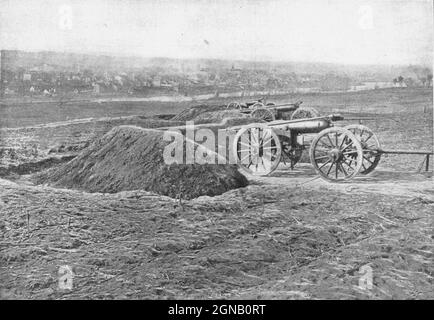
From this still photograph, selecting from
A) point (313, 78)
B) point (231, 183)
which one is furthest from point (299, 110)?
point (231, 183)

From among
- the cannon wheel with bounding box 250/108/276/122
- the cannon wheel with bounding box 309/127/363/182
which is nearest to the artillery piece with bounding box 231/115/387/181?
the cannon wheel with bounding box 309/127/363/182

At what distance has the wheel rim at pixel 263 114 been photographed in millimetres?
6898

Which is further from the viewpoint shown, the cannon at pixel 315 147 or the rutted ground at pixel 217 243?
the cannon at pixel 315 147

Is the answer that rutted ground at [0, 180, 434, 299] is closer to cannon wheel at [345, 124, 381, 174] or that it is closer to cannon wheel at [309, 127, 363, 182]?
cannon wheel at [309, 127, 363, 182]

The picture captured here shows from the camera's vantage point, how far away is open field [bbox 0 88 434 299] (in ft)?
17.7

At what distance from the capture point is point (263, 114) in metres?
7.01

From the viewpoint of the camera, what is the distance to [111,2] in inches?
243

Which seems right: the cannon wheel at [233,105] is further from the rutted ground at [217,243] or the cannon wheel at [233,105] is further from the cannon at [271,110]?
the rutted ground at [217,243]

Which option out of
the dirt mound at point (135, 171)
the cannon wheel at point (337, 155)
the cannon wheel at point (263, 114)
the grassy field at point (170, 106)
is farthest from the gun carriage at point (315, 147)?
the dirt mound at point (135, 171)

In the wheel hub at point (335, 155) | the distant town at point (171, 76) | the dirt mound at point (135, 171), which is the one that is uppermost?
Result: the distant town at point (171, 76)

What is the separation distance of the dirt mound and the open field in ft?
0.36

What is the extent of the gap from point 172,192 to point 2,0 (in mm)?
2849
